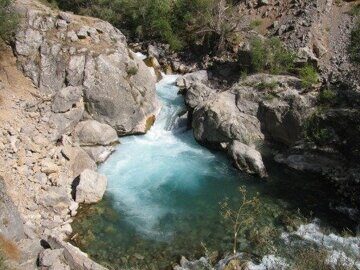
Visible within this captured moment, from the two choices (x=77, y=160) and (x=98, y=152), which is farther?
(x=98, y=152)

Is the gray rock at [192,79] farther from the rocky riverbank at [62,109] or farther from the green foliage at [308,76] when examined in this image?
the green foliage at [308,76]

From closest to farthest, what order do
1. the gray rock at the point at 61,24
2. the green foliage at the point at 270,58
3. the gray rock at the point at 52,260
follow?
the gray rock at the point at 52,260 → the gray rock at the point at 61,24 → the green foliage at the point at 270,58

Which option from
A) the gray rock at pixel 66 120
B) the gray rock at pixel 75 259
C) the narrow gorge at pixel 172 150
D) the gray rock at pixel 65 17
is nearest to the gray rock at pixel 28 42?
the narrow gorge at pixel 172 150

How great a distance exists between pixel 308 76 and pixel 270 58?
4.24m

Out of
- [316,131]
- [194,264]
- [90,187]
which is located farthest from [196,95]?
[194,264]

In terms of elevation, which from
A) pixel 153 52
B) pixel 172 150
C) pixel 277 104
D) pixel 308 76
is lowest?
pixel 172 150

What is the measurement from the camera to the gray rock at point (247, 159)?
25.6 m

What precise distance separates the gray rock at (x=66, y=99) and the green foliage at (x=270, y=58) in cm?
1377

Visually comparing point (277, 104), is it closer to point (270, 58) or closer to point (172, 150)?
point (270, 58)

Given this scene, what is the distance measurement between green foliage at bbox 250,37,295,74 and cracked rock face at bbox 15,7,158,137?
955cm

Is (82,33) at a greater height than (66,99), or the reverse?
(82,33)

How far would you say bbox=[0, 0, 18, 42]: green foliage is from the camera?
85.1ft

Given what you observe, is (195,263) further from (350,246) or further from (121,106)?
(121,106)

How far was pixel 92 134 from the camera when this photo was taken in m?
26.4
